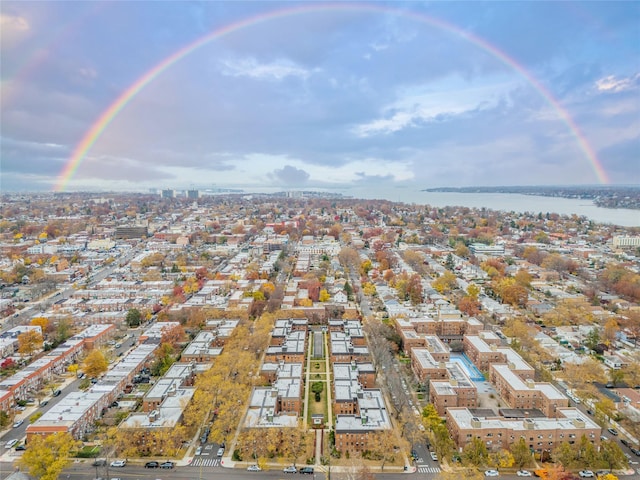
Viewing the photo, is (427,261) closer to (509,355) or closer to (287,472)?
(509,355)

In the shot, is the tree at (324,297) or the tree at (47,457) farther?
the tree at (324,297)

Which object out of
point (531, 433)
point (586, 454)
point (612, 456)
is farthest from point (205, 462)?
point (612, 456)

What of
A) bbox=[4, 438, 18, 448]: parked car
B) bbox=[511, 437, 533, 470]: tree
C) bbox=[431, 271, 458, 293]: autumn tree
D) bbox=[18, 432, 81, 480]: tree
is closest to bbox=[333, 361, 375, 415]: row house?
bbox=[511, 437, 533, 470]: tree

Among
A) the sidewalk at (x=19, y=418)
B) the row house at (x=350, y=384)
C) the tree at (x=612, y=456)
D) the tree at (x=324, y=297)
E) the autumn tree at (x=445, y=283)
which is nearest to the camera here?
the tree at (x=612, y=456)

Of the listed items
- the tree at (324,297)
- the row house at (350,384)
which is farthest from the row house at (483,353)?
the tree at (324,297)

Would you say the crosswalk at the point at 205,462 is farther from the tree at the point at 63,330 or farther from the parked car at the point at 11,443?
the tree at the point at 63,330

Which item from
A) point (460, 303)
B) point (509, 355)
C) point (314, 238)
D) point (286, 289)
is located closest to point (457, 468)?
point (509, 355)

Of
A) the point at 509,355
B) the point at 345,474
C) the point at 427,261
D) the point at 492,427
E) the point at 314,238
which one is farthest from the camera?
the point at 314,238

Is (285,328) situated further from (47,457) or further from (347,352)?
(47,457)
